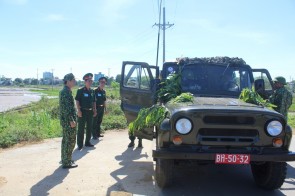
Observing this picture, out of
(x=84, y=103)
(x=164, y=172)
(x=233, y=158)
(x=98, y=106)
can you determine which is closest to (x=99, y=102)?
(x=98, y=106)

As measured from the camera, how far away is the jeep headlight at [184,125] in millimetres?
4773

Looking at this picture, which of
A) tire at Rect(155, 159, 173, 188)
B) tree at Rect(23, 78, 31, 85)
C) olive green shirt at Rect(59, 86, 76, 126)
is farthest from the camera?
tree at Rect(23, 78, 31, 85)

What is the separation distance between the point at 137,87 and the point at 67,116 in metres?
1.53

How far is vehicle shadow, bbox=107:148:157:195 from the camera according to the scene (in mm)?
5543

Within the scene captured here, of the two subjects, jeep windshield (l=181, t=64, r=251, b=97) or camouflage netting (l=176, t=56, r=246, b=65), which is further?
camouflage netting (l=176, t=56, r=246, b=65)

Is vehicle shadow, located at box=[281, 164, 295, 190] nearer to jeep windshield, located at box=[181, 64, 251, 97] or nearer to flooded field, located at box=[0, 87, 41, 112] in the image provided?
jeep windshield, located at box=[181, 64, 251, 97]

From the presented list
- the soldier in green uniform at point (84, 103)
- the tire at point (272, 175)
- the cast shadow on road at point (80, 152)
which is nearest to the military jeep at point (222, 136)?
the tire at point (272, 175)

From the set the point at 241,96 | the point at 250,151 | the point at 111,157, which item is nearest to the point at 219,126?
the point at 250,151

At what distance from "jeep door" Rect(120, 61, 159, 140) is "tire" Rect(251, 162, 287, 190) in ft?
7.54

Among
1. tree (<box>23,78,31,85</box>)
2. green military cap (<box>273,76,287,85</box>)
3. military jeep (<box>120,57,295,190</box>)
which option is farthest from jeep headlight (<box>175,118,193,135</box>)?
tree (<box>23,78,31,85</box>)

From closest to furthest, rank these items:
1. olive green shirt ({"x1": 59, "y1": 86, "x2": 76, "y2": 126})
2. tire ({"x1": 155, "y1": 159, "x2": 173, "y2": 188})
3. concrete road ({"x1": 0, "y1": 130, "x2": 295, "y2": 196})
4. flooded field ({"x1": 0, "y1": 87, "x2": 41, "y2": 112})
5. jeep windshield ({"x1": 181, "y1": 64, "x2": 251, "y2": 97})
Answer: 1. tire ({"x1": 155, "y1": 159, "x2": 173, "y2": 188})
2. concrete road ({"x1": 0, "y1": 130, "x2": 295, "y2": 196})
3. jeep windshield ({"x1": 181, "y1": 64, "x2": 251, "y2": 97})
4. olive green shirt ({"x1": 59, "y1": 86, "x2": 76, "y2": 126})
5. flooded field ({"x1": 0, "y1": 87, "x2": 41, "y2": 112})

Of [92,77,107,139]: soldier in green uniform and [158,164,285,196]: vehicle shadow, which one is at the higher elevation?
[92,77,107,139]: soldier in green uniform

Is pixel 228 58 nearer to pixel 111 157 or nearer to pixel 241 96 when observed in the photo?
pixel 241 96

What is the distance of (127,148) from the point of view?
29.0 feet
